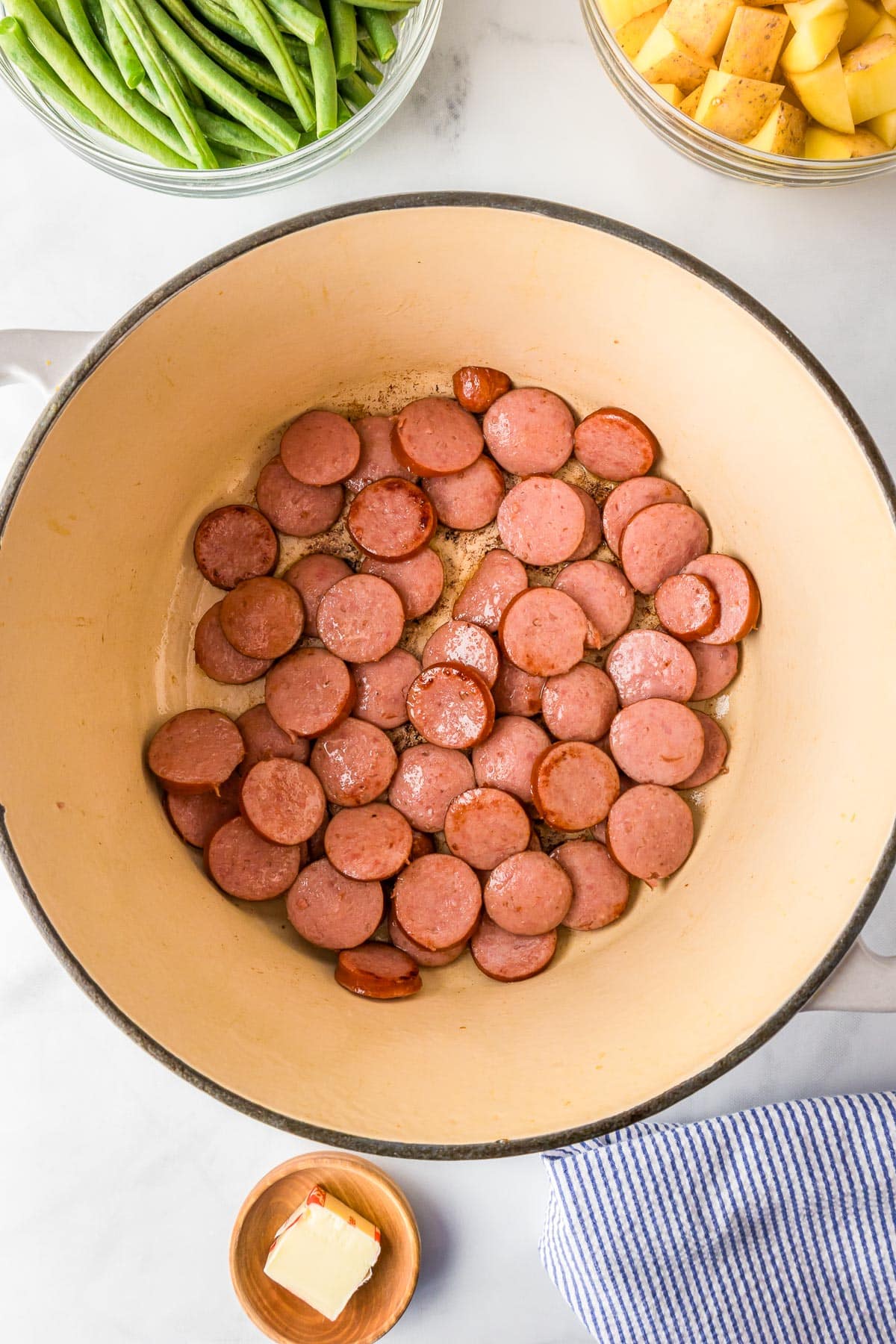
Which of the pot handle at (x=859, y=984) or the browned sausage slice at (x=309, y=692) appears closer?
the pot handle at (x=859, y=984)

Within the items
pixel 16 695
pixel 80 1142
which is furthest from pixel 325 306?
pixel 80 1142

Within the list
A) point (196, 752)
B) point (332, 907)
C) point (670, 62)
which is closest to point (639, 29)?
point (670, 62)

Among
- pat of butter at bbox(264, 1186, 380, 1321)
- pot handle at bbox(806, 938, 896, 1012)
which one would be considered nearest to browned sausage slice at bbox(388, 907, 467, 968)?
pat of butter at bbox(264, 1186, 380, 1321)

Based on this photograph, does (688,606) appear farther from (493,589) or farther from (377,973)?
(377,973)

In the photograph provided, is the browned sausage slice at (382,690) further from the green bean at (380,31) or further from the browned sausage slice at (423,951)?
the green bean at (380,31)

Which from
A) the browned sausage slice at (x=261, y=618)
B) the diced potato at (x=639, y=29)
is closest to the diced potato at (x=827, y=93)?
the diced potato at (x=639, y=29)
